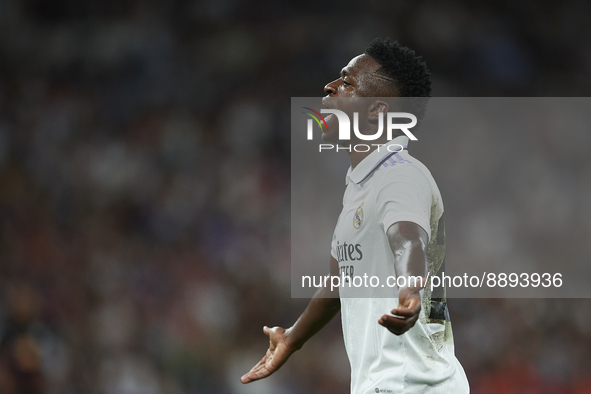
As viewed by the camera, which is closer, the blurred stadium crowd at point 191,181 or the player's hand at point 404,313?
the player's hand at point 404,313

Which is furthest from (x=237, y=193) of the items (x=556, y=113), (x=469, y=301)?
(x=556, y=113)

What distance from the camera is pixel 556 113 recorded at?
18.8 feet

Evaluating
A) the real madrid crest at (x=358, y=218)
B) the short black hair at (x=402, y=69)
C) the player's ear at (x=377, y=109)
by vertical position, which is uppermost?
the short black hair at (x=402, y=69)

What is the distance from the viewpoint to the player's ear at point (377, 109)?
7.16ft

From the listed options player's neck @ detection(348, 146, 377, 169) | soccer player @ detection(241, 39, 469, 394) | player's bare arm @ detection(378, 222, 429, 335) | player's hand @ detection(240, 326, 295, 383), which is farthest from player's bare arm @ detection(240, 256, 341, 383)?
player's bare arm @ detection(378, 222, 429, 335)

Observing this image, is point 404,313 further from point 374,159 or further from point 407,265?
point 374,159

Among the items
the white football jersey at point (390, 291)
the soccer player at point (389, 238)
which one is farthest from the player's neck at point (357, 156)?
the white football jersey at point (390, 291)

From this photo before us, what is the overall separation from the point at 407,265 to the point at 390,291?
299 mm

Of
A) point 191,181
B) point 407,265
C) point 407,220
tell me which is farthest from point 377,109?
point 191,181

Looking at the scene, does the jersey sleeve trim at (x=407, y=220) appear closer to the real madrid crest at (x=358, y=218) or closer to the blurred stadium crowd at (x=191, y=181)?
the real madrid crest at (x=358, y=218)

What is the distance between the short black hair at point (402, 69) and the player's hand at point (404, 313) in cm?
92

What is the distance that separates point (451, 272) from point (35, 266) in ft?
13.3

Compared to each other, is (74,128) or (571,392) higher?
(74,128)

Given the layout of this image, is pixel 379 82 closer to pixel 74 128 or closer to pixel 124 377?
pixel 124 377
